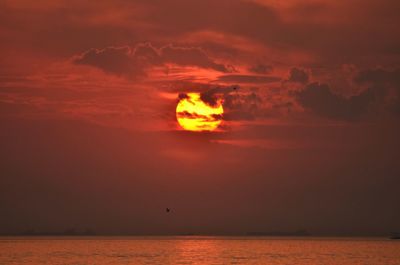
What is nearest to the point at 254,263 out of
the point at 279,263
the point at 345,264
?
the point at 279,263

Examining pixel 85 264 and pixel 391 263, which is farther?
pixel 391 263

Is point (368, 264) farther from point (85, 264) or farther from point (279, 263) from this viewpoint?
point (85, 264)

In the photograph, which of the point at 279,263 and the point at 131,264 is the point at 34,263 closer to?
the point at 131,264

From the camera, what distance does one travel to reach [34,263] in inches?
6575

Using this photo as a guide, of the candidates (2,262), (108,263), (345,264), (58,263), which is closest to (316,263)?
(345,264)

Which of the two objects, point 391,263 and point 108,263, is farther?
point 391,263

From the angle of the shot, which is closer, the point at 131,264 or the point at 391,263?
the point at 131,264

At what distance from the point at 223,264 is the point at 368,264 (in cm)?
3608

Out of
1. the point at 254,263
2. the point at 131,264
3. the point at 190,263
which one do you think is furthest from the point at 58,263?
the point at 254,263

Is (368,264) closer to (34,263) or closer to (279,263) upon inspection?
(279,263)

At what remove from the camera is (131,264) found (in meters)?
161

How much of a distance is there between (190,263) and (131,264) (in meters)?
15.1

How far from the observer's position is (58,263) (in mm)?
166875

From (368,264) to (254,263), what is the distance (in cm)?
2802
